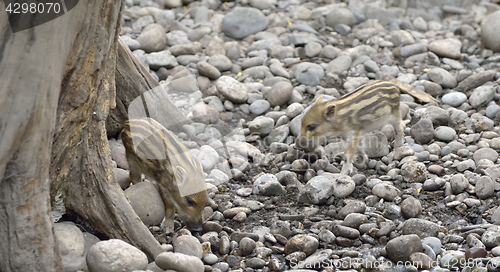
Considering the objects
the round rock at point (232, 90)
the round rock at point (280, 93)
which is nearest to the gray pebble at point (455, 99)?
the round rock at point (280, 93)

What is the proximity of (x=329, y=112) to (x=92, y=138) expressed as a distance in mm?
2926

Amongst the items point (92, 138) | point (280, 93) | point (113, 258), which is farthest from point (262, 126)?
point (113, 258)

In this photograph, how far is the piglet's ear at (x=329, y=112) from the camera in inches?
224

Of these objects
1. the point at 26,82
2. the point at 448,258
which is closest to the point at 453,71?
the point at 448,258

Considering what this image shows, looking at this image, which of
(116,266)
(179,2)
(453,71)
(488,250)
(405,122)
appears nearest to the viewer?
(116,266)

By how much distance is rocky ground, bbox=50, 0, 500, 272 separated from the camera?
393 cm

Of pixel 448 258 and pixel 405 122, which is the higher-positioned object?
pixel 448 258

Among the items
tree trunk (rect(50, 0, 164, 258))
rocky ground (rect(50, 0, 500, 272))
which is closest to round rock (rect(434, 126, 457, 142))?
rocky ground (rect(50, 0, 500, 272))

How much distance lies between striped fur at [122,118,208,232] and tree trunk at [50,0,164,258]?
2.06ft

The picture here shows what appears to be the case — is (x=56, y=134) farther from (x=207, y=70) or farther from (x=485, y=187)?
(x=207, y=70)

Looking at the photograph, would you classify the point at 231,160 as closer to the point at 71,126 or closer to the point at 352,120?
the point at 352,120

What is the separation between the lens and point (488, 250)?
12.8 feet

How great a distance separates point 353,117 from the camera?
579cm

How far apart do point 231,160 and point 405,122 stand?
2.41 metres
